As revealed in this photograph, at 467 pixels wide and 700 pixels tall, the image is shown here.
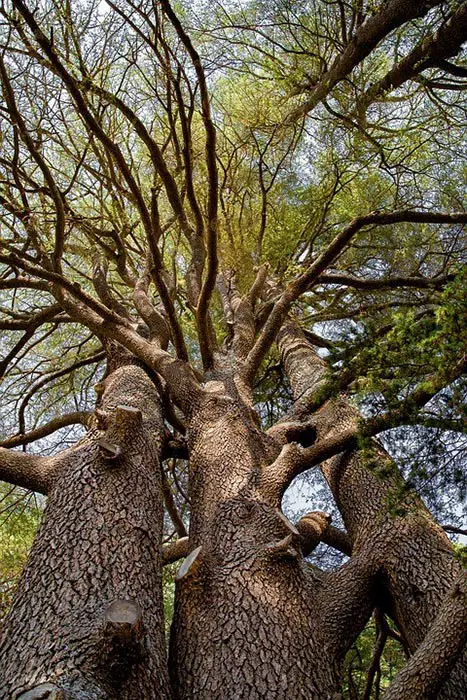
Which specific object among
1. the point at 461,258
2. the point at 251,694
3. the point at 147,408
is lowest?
the point at 251,694

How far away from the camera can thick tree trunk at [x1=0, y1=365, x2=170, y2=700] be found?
185 cm

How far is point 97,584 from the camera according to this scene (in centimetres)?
223

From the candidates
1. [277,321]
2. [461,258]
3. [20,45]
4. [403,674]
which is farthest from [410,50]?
[403,674]

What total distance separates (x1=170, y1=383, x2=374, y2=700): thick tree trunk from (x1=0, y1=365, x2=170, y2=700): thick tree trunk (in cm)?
16

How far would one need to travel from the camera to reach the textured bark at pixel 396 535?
2.53 meters

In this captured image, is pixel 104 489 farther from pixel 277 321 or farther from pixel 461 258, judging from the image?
pixel 461 258

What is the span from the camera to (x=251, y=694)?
1967mm

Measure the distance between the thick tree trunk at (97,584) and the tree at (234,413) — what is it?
0.01 metres

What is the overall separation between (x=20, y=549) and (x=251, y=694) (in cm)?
418

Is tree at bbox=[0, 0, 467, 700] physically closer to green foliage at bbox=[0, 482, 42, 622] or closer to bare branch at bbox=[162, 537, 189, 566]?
bare branch at bbox=[162, 537, 189, 566]

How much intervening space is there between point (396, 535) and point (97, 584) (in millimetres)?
1625

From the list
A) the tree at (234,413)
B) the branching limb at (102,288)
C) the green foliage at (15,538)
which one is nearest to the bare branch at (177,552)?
the tree at (234,413)

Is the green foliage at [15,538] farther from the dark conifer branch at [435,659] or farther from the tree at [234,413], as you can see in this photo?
the dark conifer branch at [435,659]

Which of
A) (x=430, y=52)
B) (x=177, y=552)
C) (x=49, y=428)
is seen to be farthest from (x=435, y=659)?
(x=430, y=52)
